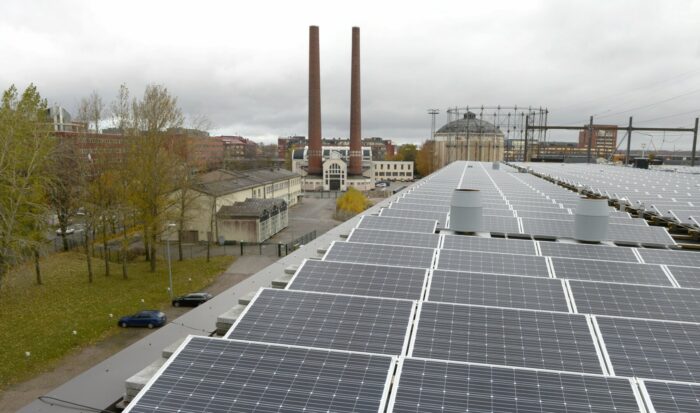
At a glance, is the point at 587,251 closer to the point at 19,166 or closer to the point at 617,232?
the point at 617,232

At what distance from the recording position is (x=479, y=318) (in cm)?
768

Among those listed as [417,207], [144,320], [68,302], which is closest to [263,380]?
[417,207]

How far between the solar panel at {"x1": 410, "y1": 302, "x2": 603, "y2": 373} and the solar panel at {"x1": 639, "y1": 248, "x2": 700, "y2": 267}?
6.43 metres

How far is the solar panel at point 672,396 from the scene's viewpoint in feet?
17.1

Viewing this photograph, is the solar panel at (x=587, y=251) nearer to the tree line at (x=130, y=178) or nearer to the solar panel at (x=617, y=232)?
the solar panel at (x=617, y=232)

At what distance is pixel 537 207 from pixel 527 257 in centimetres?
963

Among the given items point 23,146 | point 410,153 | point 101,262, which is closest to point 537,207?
point 23,146

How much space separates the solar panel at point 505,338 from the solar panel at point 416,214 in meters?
9.57

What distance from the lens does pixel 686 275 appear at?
10781 mm

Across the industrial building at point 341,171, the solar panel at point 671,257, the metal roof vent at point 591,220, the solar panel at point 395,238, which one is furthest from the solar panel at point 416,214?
the industrial building at point 341,171

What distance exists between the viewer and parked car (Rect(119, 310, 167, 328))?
22875mm

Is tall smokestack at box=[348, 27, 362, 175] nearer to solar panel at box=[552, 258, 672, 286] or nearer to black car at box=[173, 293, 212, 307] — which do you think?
black car at box=[173, 293, 212, 307]

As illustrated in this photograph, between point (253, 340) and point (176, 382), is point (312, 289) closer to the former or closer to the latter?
point (253, 340)

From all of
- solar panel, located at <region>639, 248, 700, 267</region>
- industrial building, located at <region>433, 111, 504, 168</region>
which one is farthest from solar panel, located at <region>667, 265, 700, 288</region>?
industrial building, located at <region>433, 111, 504, 168</region>
